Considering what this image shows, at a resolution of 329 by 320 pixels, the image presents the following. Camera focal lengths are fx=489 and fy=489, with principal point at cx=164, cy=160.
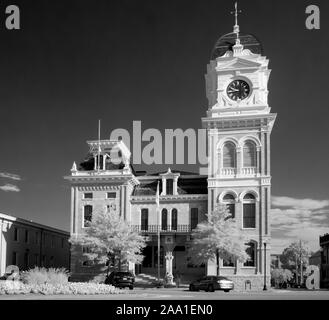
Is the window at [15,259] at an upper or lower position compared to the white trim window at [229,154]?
lower

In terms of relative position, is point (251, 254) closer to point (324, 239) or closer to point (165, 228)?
point (165, 228)

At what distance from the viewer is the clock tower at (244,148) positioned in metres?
46.4

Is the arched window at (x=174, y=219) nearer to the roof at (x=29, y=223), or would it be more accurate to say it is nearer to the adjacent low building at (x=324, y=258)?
the roof at (x=29, y=223)

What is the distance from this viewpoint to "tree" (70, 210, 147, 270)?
148 feet

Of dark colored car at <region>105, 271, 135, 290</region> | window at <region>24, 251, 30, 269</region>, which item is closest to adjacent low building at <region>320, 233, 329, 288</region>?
dark colored car at <region>105, 271, 135, 290</region>

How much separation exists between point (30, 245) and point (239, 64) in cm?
3142

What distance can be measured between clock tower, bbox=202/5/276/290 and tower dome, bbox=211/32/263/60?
10 centimetres

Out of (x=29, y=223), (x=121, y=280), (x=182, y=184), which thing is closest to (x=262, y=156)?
(x=182, y=184)

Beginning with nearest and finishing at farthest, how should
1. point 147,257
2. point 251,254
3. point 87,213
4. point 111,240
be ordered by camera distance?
point 111,240 < point 251,254 < point 147,257 < point 87,213

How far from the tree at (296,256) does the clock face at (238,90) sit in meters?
44.2

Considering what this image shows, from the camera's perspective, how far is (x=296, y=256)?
89375mm

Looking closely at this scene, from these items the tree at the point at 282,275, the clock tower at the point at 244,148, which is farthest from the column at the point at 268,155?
the tree at the point at 282,275
